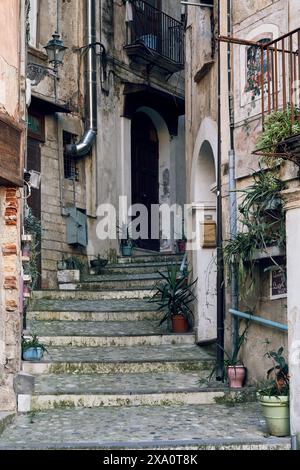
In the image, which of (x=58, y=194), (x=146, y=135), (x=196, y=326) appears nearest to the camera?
(x=196, y=326)

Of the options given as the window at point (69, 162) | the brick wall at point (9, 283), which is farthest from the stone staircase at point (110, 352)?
the window at point (69, 162)

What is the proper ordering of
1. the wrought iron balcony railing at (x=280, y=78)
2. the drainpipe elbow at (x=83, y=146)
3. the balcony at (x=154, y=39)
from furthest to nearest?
the balcony at (x=154, y=39) < the drainpipe elbow at (x=83, y=146) < the wrought iron balcony railing at (x=280, y=78)

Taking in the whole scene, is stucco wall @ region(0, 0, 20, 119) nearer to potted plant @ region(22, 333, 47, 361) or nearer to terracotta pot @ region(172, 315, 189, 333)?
potted plant @ region(22, 333, 47, 361)

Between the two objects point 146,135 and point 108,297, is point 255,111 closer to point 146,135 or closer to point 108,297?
point 108,297

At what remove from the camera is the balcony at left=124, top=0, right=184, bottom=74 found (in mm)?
18969

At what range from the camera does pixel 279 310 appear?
435 inches

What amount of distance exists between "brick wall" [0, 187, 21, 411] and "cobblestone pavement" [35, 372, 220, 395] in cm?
50

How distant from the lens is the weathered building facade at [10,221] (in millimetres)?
10711

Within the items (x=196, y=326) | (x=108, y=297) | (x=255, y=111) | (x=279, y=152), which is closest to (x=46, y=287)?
(x=108, y=297)

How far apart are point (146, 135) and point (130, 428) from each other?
1134 cm

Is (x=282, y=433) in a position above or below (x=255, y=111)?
below

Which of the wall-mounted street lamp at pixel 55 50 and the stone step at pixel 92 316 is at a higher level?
the wall-mounted street lamp at pixel 55 50

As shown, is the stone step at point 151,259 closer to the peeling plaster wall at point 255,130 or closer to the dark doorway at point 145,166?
the dark doorway at point 145,166

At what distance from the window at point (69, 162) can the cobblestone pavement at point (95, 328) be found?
4.24 meters
